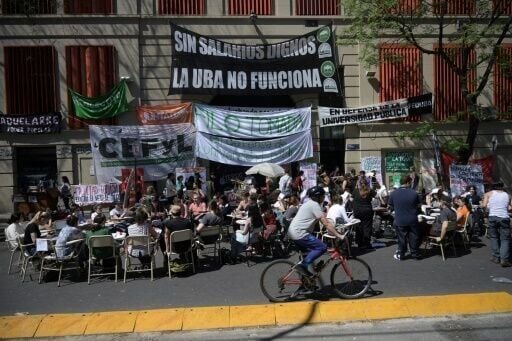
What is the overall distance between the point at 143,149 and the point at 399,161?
10006 millimetres

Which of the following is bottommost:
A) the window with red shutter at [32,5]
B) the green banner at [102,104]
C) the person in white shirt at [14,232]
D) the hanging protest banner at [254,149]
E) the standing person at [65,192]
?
the person in white shirt at [14,232]

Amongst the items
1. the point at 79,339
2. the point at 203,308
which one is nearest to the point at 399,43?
the point at 203,308

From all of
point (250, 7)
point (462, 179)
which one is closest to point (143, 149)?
point (250, 7)

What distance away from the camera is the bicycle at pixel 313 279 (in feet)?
26.0

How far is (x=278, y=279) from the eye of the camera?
793 cm

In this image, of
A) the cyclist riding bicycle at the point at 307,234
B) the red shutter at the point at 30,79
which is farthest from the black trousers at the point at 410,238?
the red shutter at the point at 30,79

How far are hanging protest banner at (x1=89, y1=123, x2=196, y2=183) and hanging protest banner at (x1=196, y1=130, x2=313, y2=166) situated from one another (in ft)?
1.92

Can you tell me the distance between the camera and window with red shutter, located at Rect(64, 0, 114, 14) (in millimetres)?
18656

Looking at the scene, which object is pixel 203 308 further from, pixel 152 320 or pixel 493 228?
pixel 493 228

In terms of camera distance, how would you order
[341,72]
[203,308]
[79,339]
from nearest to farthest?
1. [79,339]
2. [203,308]
3. [341,72]

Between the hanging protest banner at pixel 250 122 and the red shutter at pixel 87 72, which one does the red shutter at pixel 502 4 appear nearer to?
the hanging protest banner at pixel 250 122

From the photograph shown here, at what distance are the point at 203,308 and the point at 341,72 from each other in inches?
558

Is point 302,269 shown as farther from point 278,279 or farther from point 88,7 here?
point 88,7

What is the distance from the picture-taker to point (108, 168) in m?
17.6
